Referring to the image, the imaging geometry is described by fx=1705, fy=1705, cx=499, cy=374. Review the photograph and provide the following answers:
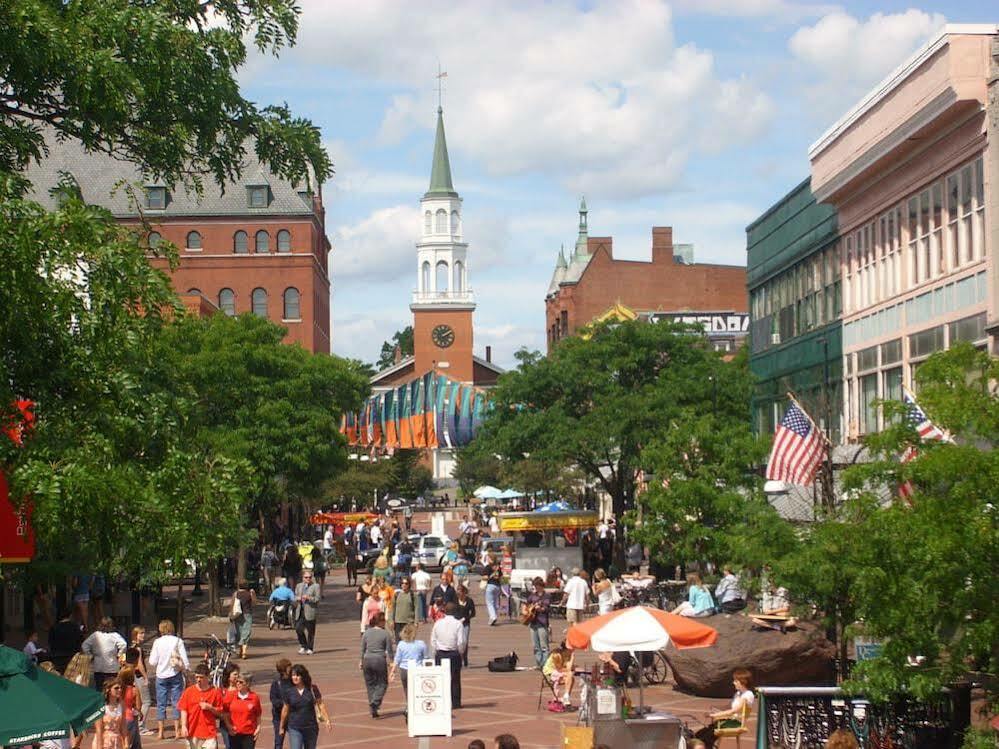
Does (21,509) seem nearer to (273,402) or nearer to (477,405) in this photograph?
(273,402)

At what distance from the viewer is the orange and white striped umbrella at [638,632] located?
2025 cm

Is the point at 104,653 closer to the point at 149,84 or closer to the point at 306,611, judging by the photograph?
the point at 149,84

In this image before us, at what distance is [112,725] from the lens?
17.1m

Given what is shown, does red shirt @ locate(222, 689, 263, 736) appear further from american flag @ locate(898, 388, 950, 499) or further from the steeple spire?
the steeple spire

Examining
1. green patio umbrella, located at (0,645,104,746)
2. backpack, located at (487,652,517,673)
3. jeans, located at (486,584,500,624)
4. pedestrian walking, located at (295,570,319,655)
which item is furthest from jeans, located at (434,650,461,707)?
jeans, located at (486,584,500,624)

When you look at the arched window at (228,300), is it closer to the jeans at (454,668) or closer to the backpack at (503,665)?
the backpack at (503,665)

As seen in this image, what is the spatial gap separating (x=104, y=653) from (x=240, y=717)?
15.1 ft

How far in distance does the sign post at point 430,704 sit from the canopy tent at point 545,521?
97.6 ft

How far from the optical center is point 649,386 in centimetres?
5119

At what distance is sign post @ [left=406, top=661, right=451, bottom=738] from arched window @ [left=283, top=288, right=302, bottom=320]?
90.5 meters

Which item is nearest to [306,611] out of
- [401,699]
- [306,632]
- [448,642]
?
[306,632]

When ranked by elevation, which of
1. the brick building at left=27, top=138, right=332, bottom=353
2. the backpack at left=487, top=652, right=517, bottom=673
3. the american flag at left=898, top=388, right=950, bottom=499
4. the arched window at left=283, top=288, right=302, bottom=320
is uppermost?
the brick building at left=27, top=138, right=332, bottom=353

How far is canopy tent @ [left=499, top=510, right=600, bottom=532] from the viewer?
161 feet

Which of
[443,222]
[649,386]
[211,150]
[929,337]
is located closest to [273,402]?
[649,386]
